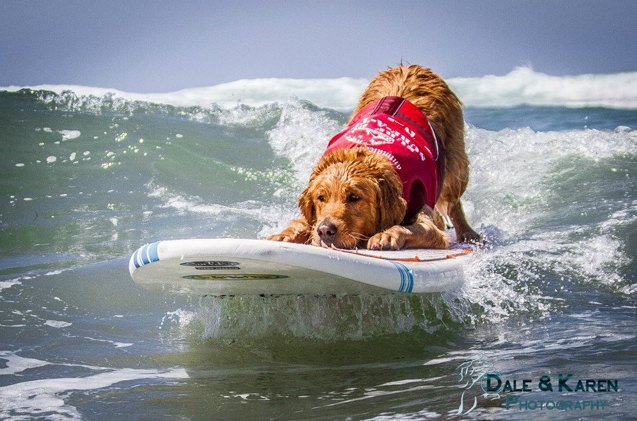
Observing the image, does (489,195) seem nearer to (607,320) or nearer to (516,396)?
(607,320)

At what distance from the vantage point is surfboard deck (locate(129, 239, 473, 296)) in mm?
3568

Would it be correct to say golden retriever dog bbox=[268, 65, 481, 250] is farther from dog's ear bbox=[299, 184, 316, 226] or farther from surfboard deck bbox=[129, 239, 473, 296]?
surfboard deck bbox=[129, 239, 473, 296]

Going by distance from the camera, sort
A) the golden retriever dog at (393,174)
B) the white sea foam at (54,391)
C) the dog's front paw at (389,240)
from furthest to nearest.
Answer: the golden retriever dog at (393,174) → the dog's front paw at (389,240) → the white sea foam at (54,391)

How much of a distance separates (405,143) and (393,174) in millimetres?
398

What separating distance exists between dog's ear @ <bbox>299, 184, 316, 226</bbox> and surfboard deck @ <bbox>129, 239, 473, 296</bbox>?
683 millimetres

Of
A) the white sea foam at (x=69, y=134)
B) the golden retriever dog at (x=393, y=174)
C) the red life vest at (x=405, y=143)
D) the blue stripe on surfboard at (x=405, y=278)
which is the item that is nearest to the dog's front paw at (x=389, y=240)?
the golden retriever dog at (x=393, y=174)

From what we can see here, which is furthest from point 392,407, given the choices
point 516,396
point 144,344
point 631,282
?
point 631,282

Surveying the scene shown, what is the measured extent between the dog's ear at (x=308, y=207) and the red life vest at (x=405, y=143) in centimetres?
43

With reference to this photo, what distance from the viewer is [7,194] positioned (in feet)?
32.8

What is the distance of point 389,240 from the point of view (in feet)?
16.0

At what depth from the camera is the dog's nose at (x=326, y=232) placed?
4.68m

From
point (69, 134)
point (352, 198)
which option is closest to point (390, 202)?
point (352, 198)

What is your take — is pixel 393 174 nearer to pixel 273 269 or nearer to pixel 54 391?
pixel 273 269

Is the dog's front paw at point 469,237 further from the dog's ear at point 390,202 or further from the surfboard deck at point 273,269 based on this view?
the surfboard deck at point 273,269
